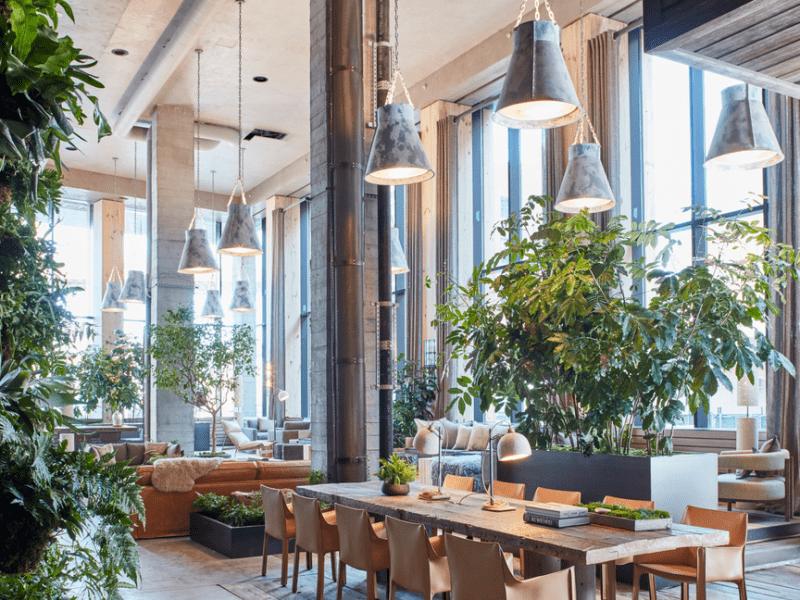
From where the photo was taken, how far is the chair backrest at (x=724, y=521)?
4.18 metres

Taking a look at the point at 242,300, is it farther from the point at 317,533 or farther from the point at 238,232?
the point at 317,533

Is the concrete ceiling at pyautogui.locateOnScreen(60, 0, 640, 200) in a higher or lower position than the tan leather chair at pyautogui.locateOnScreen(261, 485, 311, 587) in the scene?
higher

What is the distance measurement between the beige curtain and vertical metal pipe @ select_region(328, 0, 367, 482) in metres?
4.42

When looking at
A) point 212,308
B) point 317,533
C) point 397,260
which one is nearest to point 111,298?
point 212,308

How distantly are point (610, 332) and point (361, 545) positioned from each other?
2556 mm

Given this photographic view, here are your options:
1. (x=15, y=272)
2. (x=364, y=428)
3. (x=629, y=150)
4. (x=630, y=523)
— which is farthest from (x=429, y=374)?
(x=15, y=272)

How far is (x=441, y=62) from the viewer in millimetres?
12727

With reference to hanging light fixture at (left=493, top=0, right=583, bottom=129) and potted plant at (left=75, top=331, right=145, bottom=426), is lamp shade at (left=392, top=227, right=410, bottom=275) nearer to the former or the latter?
hanging light fixture at (left=493, top=0, right=583, bottom=129)

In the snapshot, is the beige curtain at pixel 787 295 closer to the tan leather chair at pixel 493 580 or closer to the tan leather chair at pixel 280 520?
the tan leather chair at pixel 280 520

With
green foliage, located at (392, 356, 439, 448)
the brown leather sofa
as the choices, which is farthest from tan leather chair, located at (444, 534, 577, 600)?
green foliage, located at (392, 356, 439, 448)

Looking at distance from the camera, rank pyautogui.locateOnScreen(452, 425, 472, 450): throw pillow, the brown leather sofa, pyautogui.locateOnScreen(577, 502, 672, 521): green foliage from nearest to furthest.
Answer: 1. pyautogui.locateOnScreen(577, 502, 672, 521): green foliage
2. the brown leather sofa
3. pyautogui.locateOnScreen(452, 425, 472, 450): throw pillow

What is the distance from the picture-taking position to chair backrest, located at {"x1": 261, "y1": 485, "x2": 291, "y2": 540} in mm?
5652

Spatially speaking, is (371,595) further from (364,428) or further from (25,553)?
(25,553)

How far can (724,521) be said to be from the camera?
14.1 ft
